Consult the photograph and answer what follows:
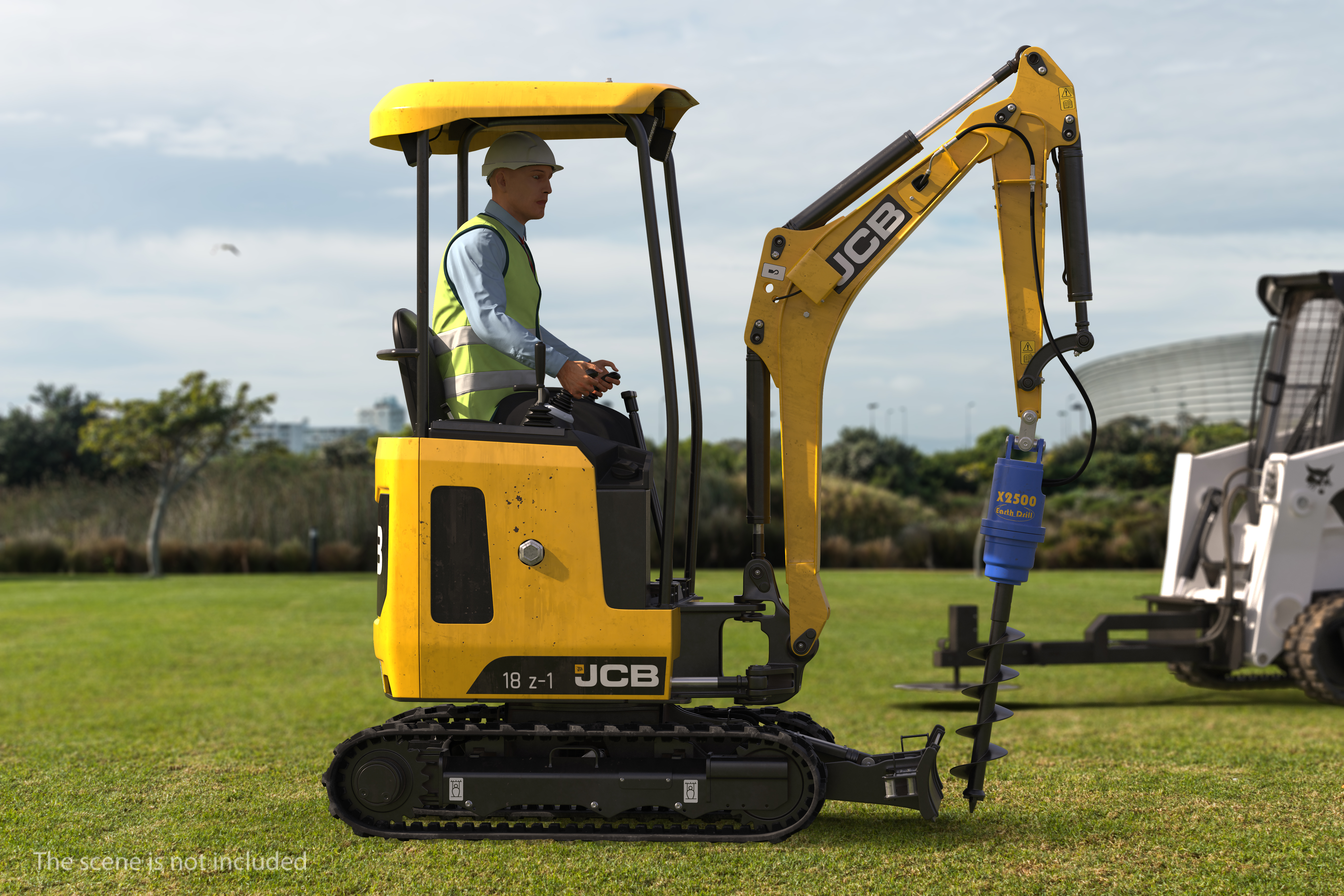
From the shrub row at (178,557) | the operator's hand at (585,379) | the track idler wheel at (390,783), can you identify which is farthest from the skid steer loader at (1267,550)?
the shrub row at (178,557)

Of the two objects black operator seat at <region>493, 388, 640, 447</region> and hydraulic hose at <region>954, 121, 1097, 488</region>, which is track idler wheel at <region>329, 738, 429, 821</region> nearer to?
black operator seat at <region>493, 388, 640, 447</region>

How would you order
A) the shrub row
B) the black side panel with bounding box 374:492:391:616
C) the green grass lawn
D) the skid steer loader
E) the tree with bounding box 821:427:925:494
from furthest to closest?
the tree with bounding box 821:427:925:494 → the shrub row → the skid steer loader → the black side panel with bounding box 374:492:391:616 → the green grass lawn

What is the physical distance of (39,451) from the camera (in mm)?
41094

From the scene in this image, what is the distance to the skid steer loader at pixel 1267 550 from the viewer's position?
329 inches

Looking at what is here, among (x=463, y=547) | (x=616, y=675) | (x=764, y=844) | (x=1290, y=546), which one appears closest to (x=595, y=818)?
(x=616, y=675)

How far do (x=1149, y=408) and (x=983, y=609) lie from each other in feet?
200

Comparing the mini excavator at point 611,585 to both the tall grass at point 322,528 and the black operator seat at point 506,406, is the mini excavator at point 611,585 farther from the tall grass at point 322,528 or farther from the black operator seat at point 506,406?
the tall grass at point 322,528

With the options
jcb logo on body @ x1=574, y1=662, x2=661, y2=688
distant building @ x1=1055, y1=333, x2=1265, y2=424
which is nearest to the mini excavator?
jcb logo on body @ x1=574, y1=662, x2=661, y2=688

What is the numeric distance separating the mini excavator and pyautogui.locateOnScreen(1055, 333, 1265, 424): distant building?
5345 cm

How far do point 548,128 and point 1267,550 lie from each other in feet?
21.4

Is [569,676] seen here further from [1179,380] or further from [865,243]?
[1179,380]

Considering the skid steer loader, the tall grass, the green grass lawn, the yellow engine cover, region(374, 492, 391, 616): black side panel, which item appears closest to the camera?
the green grass lawn

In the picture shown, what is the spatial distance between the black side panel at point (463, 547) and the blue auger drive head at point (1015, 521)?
6.61ft

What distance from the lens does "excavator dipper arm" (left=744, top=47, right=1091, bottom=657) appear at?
481 centimetres
